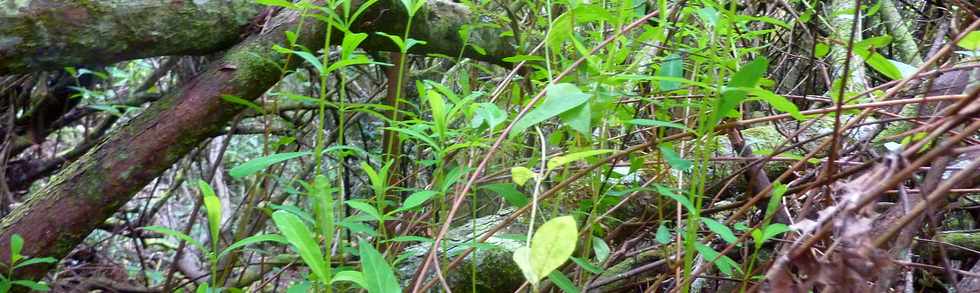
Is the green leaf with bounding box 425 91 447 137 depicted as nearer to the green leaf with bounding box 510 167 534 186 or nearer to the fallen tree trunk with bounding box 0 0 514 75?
the green leaf with bounding box 510 167 534 186

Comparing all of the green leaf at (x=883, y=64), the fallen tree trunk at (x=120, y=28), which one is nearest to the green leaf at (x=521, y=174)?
the green leaf at (x=883, y=64)

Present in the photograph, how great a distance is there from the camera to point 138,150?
1324mm

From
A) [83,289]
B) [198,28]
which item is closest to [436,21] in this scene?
[198,28]

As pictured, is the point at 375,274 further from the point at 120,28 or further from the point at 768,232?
the point at 120,28

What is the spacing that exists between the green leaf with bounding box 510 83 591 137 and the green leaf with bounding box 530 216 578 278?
0.57ft

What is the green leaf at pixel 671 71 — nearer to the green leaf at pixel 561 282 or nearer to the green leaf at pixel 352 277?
the green leaf at pixel 561 282

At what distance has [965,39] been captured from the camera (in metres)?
0.67

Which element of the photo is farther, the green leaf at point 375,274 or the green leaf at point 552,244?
the green leaf at point 375,274

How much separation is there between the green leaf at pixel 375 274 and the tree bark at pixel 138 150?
65cm

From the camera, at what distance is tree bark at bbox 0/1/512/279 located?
1.27m

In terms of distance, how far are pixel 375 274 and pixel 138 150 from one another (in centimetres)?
84

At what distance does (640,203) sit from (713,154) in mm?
183

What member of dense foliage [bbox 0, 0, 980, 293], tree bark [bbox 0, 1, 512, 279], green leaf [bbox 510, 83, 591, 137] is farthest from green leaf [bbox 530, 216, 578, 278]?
tree bark [bbox 0, 1, 512, 279]

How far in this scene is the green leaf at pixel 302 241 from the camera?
64cm
